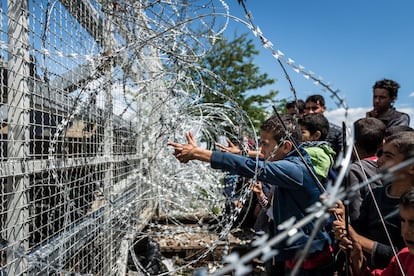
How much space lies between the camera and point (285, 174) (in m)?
2.21

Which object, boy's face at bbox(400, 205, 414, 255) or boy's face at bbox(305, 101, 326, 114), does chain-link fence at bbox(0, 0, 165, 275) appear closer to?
Answer: boy's face at bbox(400, 205, 414, 255)

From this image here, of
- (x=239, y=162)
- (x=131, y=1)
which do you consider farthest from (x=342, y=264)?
(x=131, y=1)

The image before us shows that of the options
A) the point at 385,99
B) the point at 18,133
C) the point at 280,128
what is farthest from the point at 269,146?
the point at 385,99

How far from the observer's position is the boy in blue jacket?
2189mm

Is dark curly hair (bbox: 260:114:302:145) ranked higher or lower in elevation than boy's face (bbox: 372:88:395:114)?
lower

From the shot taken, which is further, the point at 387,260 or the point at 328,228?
the point at 328,228

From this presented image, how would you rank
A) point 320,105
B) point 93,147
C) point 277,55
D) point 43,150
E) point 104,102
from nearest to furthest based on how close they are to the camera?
point 277,55 → point 43,150 → point 93,147 → point 104,102 → point 320,105

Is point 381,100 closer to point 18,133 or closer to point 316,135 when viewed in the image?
point 316,135

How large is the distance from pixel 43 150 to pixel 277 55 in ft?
4.39

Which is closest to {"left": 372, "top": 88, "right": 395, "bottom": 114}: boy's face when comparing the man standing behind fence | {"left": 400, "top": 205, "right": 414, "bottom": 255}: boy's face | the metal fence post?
the man standing behind fence

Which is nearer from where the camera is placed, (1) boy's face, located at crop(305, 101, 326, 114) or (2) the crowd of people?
(2) the crowd of people

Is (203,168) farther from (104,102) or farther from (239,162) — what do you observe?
(239,162)

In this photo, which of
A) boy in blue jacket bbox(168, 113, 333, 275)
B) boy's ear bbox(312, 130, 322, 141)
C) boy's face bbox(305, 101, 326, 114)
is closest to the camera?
boy in blue jacket bbox(168, 113, 333, 275)

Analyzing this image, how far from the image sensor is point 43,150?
200 cm
